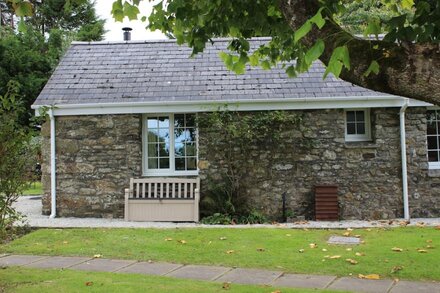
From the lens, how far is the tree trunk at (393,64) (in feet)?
11.3

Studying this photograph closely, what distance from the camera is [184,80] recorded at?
1311 cm

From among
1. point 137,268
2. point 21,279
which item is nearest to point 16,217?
point 21,279

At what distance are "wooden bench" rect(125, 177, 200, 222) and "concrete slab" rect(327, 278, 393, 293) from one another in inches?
227

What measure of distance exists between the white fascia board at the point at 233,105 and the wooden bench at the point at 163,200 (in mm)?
1816

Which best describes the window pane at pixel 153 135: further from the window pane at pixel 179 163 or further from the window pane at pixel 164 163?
the window pane at pixel 179 163

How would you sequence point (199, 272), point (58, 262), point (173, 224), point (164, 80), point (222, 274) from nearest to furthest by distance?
point (222, 274) < point (199, 272) < point (58, 262) < point (173, 224) < point (164, 80)

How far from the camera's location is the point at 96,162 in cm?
1242

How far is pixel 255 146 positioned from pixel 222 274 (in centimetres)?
567

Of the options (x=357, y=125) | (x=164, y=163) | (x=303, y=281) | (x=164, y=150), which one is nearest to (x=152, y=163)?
(x=164, y=163)

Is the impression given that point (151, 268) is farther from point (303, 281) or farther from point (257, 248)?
point (303, 281)

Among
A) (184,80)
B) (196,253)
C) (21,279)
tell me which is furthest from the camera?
(184,80)

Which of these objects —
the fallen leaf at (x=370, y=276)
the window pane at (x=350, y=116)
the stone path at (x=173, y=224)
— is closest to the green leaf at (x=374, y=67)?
the fallen leaf at (x=370, y=276)

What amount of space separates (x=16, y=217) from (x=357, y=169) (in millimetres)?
8442

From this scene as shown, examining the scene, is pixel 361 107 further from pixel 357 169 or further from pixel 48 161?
pixel 48 161
